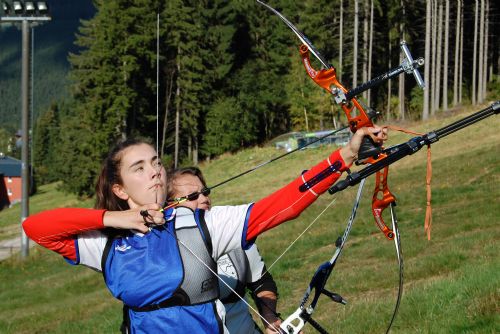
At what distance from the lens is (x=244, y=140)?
59.8 m

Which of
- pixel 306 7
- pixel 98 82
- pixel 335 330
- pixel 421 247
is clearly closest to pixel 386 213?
pixel 421 247

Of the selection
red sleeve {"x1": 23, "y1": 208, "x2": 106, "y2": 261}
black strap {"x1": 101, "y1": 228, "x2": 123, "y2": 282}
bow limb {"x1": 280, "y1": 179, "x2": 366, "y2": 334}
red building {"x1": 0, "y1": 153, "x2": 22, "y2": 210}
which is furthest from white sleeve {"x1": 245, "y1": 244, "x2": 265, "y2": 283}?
red building {"x1": 0, "y1": 153, "x2": 22, "y2": 210}

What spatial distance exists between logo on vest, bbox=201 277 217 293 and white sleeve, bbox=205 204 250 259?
112mm

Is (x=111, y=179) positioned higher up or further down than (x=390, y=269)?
higher up

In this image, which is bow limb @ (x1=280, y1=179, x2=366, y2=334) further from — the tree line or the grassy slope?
the tree line

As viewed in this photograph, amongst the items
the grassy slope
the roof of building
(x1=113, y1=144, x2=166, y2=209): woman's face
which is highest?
(x1=113, y1=144, x2=166, y2=209): woman's face

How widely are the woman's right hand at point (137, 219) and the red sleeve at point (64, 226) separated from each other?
0.25 ft

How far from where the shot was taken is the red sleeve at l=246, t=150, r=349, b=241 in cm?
270

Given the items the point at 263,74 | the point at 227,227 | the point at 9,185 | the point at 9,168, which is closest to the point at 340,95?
the point at 227,227

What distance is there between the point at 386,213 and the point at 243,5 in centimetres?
5035

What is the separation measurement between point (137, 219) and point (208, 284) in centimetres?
45

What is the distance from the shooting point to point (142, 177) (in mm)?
3234

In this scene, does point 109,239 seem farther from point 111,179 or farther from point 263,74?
point 263,74

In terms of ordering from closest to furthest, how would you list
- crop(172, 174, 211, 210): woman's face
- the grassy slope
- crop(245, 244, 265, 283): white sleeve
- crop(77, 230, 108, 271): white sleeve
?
crop(77, 230, 108, 271): white sleeve, crop(245, 244, 265, 283): white sleeve, crop(172, 174, 211, 210): woman's face, the grassy slope
